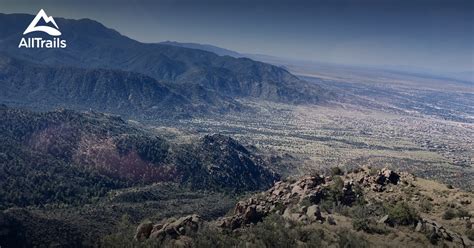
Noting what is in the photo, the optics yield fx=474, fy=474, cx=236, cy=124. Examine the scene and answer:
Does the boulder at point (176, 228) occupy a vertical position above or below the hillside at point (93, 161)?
above

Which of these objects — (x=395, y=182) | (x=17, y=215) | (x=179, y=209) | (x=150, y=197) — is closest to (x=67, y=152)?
(x=150, y=197)

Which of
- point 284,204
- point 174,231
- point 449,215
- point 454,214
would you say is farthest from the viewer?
point 284,204

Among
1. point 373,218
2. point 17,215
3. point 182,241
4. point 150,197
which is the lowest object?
point 150,197

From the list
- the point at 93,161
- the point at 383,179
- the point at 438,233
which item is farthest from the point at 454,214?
the point at 93,161

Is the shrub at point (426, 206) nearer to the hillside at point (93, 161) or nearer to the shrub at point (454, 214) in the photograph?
the shrub at point (454, 214)

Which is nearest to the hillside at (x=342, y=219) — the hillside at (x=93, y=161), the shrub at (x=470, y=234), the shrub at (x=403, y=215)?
the shrub at (x=403, y=215)

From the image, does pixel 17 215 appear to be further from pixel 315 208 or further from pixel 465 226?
pixel 465 226

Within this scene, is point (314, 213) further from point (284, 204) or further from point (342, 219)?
point (284, 204)

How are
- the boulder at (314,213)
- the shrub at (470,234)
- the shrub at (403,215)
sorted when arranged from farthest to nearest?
the boulder at (314,213) → the shrub at (403,215) → the shrub at (470,234)
